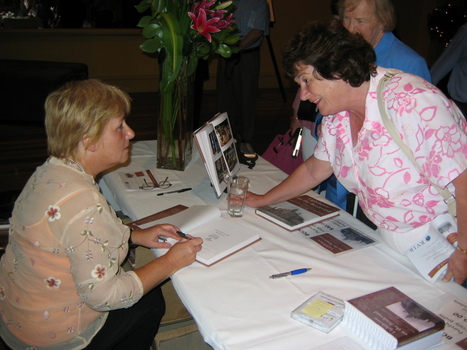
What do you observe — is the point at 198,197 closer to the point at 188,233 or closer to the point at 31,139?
the point at 188,233

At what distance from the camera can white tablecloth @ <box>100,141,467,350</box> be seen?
1.07 meters

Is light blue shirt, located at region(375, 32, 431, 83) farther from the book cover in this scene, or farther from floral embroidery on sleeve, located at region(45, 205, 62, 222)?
floral embroidery on sleeve, located at region(45, 205, 62, 222)

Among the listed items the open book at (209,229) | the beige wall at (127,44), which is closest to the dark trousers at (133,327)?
the open book at (209,229)

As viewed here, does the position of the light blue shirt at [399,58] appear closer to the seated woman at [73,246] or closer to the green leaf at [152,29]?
the green leaf at [152,29]

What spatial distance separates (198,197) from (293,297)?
0.76 meters

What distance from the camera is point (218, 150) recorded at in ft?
6.31

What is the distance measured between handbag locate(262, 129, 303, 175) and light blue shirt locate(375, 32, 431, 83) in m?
0.72

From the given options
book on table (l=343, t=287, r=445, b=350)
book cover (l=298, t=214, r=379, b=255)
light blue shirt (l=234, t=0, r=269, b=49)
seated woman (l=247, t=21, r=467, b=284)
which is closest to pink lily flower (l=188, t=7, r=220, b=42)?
seated woman (l=247, t=21, r=467, b=284)

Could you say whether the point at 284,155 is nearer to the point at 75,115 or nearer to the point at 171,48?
the point at 171,48

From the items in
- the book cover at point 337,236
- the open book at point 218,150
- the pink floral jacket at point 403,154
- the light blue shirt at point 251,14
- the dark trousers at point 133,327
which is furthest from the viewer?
the light blue shirt at point 251,14

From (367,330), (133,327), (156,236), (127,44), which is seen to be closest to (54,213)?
(156,236)

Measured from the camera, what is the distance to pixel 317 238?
59.8 inches

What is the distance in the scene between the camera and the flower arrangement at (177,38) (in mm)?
1954

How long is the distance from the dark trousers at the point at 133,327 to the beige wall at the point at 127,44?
5406 mm
